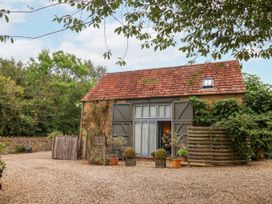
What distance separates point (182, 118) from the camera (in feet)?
54.3

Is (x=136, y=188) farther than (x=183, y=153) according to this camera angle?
No

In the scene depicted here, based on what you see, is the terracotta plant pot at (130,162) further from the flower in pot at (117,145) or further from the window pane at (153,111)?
the window pane at (153,111)

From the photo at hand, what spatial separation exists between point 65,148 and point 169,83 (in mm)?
7232

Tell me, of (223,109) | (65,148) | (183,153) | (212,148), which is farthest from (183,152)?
(65,148)

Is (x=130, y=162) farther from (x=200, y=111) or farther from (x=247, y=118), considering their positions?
(x=247, y=118)

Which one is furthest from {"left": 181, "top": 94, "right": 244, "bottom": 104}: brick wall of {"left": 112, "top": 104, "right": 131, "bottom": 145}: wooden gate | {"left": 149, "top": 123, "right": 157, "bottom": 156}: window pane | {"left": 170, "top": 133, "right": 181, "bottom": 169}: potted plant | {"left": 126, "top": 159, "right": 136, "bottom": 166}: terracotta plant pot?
{"left": 126, "top": 159, "right": 136, "bottom": 166}: terracotta plant pot

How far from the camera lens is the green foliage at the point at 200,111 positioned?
52.2 ft

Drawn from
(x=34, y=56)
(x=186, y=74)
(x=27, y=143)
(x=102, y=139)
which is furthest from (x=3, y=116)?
(x=186, y=74)

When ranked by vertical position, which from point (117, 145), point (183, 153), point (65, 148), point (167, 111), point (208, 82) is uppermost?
point (208, 82)

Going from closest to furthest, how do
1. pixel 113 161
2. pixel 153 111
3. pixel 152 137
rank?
pixel 113 161
pixel 152 137
pixel 153 111

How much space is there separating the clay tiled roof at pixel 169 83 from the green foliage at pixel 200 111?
538 millimetres

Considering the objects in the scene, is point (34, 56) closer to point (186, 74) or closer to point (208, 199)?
point (186, 74)

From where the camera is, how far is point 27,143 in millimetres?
24703

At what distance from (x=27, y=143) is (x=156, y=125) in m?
12.6
